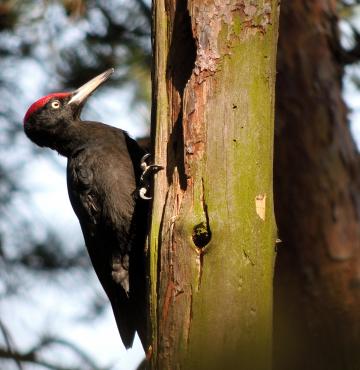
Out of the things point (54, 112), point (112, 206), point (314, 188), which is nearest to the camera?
point (112, 206)

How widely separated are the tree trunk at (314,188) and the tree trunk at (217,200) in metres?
2.30

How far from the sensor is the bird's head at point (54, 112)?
4.64 meters

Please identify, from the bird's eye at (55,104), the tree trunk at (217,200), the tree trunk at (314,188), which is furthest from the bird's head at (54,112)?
the tree trunk at (217,200)

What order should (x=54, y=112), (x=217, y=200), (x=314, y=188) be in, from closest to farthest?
1. (x=217, y=200)
2. (x=54, y=112)
3. (x=314, y=188)

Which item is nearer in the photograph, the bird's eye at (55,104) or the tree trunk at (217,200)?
the tree trunk at (217,200)

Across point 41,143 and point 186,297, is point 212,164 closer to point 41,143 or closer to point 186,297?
point 186,297

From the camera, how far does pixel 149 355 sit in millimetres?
2775

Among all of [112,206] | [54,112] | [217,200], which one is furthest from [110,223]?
[217,200]

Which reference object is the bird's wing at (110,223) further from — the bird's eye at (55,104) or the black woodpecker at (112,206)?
the bird's eye at (55,104)

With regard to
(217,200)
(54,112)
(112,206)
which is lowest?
(217,200)

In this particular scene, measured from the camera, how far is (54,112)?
468 cm

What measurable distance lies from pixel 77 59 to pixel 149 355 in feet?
11.9

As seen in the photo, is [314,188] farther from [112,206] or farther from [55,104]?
[55,104]

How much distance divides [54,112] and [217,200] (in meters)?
2.27
